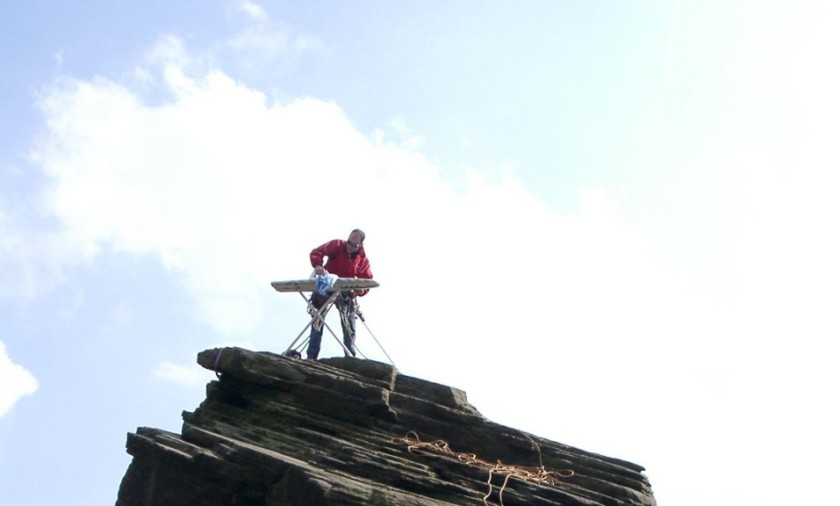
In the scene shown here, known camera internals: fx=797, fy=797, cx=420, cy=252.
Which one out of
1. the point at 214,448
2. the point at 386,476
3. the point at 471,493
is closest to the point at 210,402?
the point at 214,448

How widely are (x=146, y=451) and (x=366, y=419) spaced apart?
3.50 metres

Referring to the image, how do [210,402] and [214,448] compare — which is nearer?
[214,448]

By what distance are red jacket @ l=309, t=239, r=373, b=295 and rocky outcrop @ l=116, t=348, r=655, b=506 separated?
7.87 ft

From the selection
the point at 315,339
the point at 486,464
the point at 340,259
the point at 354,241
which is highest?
the point at 354,241

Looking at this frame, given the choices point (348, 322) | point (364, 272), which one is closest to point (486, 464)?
point (348, 322)

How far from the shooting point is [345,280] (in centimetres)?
1564

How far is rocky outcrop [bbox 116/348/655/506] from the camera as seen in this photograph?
1194cm

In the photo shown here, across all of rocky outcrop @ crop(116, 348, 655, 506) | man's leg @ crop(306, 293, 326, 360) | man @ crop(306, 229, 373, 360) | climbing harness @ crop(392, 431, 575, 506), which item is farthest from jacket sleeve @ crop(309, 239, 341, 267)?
climbing harness @ crop(392, 431, 575, 506)

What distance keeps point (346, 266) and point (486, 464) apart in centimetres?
523

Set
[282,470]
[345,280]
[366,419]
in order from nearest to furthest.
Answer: [282,470] < [366,419] < [345,280]

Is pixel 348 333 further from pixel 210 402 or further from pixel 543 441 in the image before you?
pixel 543 441

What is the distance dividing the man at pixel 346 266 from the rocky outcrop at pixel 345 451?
173 centimetres

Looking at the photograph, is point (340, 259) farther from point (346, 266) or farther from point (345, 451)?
point (345, 451)

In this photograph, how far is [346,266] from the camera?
16.3 m
